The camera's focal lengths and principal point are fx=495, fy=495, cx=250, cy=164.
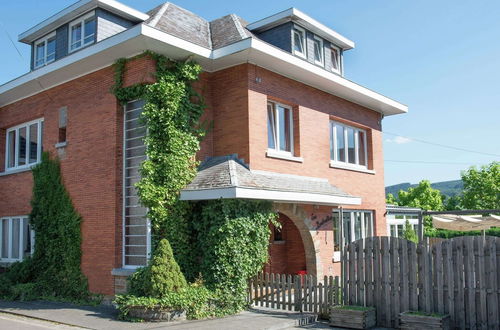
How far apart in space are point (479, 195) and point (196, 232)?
5036cm

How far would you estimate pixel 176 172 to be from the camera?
41.3ft

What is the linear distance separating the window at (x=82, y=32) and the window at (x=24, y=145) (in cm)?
311

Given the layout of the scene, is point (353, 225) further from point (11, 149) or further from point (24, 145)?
point (11, 149)

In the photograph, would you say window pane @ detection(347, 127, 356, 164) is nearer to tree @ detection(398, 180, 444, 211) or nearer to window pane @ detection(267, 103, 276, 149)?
window pane @ detection(267, 103, 276, 149)

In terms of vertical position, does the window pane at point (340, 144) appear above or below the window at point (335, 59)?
below

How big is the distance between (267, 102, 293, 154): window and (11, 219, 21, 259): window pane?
9.61m

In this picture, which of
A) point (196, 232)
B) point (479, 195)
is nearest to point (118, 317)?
point (196, 232)

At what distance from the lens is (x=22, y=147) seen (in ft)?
58.7

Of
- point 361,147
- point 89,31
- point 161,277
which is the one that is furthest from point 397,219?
point 89,31

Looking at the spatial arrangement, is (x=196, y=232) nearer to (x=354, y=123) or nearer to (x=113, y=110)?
(x=113, y=110)

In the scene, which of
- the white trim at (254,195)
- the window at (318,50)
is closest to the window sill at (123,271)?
the white trim at (254,195)

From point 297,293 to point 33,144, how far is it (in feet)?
35.6

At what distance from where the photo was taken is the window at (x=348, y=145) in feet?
57.5

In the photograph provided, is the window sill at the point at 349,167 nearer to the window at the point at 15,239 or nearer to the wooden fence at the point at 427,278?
the wooden fence at the point at 427,278
